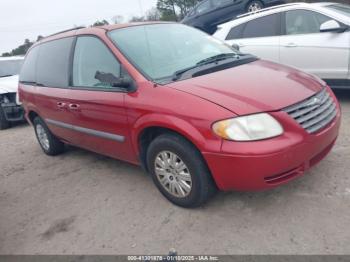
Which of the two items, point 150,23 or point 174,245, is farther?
point 150,23

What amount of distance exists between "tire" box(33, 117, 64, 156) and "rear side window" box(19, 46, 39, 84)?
611mm

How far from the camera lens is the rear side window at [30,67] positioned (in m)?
5.62

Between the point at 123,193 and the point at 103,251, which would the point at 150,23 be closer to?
the point at 123,193

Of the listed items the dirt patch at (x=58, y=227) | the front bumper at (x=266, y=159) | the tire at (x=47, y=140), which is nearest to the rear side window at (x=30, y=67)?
the tire at (x=47, y=140)

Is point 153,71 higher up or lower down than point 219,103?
higher up

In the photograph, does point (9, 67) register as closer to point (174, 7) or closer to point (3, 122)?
point (3, 122)

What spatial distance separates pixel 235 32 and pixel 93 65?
11.6ft

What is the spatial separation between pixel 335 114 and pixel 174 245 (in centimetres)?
186

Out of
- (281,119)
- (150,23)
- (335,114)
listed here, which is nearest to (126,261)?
(281,119)

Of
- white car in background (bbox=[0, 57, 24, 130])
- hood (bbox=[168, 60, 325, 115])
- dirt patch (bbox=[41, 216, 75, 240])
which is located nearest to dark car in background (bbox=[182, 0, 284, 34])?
white car in background (bbox=[0, 57, 24, 130])

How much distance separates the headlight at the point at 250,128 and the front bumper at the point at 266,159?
42 mm

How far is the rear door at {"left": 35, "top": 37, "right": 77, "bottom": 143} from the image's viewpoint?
4.64m

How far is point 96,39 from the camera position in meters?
4.09

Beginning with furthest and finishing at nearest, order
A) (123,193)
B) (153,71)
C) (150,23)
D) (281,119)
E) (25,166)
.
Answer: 1. (25,166)
2. (150,23)
3. (123,193)
4. (153,71)
5. (281,119)
